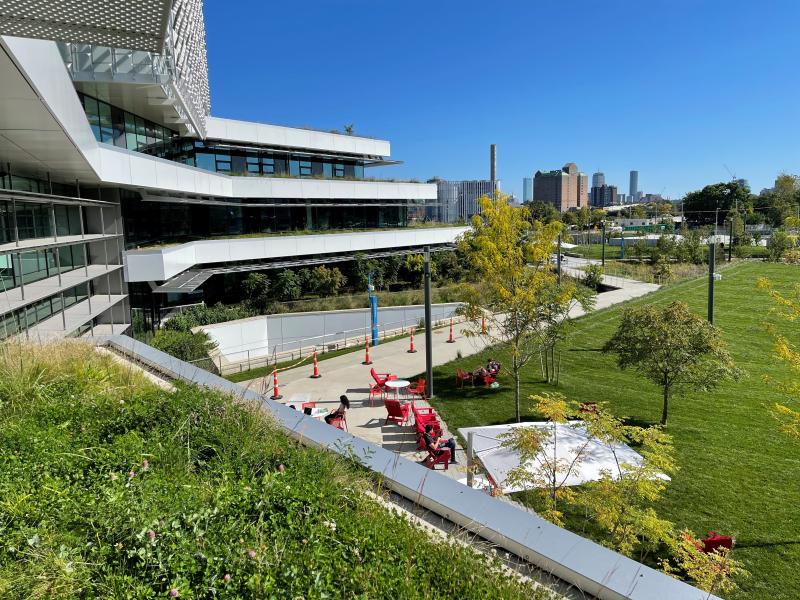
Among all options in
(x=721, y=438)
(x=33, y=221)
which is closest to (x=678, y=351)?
(x=721, y=438)

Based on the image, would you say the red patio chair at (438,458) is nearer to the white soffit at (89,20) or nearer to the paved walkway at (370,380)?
the paved walkway at (370,380)

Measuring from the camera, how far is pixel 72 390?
20.4ft

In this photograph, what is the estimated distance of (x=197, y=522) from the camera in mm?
3256

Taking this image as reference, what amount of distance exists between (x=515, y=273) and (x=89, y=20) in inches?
415

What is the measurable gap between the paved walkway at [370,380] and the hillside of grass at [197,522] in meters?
4.21

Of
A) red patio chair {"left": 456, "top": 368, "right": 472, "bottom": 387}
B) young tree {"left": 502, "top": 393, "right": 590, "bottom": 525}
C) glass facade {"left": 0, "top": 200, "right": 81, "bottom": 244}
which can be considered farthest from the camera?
red patio chair {"left": 456, "top": 368, "right": 472, "bottom": 387}

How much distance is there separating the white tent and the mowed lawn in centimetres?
132

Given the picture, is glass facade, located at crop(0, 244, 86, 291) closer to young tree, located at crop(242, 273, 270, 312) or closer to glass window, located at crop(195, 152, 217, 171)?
young tree, located at crop(242, 273, 270, 312)

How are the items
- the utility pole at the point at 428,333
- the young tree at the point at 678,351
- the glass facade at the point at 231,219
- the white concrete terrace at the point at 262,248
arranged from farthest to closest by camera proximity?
the glass facade at the point at 231,219 → the white concrete terrace at the point at 262,248 → the utility pole at the point at 428,333 → the young tree at the point at 678,351

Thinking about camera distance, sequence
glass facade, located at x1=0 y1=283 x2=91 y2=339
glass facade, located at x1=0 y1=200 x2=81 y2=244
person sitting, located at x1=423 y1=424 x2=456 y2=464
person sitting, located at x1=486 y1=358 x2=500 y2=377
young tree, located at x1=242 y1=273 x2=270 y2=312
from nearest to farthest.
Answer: glass facade, located at x1=0 y1=283 x2=91 y2=339
person sitting, located at x1=423 y1=424 x2=456 y2=464
glass facade, located at x1=0 y1=200 x2=81 y2=244
person sitting, located at x1=486 y1=358 x2=500 y2=377
young tree, located at x1=242 y1=273 x2=270 y2=312

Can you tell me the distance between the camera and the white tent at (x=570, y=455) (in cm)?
853

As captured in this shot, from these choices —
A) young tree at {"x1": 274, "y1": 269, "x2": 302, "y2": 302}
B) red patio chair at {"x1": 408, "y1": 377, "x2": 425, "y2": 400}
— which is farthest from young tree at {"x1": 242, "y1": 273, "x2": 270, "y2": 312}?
red patio chair at {"x1": 408, "y1": 377, "x2": 425, "y2": 400}

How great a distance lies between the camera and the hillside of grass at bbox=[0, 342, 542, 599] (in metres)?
2.86

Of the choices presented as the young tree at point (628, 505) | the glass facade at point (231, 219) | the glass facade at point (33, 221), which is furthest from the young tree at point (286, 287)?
the young tree at point (628, 505)
